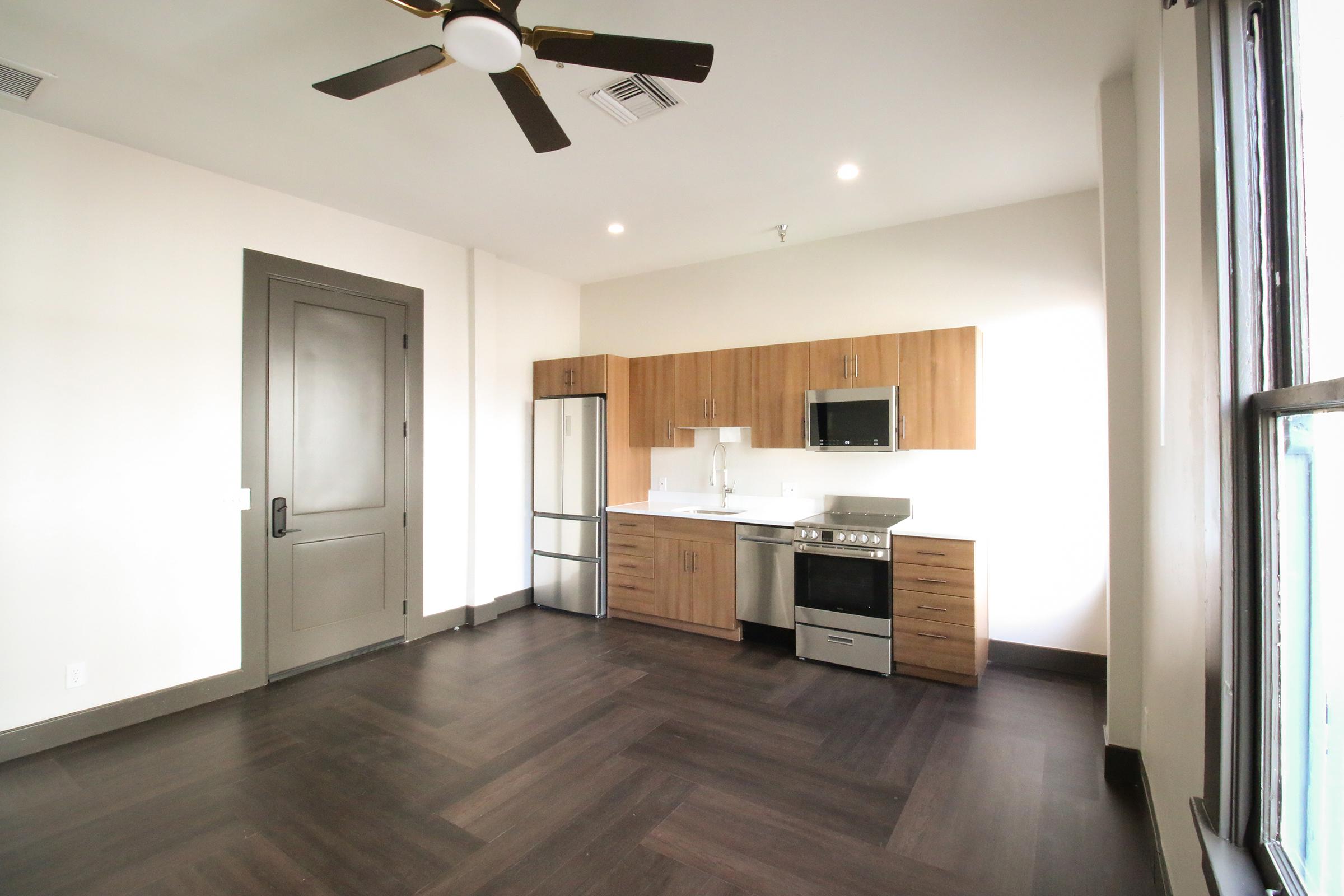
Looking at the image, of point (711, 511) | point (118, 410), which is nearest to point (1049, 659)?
point (711, 511)

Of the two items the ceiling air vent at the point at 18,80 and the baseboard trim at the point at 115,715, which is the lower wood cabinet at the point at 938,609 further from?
the ceiling air vent at the point at 18,80

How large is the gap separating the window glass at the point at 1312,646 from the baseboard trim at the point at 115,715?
4.42 meters

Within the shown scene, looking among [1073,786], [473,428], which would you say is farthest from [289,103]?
[1073,786]

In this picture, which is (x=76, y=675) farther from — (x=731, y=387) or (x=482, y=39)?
(x=731, y=387)

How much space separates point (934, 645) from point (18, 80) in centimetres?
524

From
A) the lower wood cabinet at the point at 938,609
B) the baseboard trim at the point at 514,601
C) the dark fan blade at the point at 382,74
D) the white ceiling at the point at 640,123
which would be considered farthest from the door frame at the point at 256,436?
the lower wood cabinet at the point at 938,609

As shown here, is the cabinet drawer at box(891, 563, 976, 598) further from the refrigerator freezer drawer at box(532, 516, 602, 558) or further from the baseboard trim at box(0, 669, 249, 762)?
the baseboard trim at box(0, 669, 249, 762)

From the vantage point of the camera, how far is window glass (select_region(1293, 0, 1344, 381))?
0.89m

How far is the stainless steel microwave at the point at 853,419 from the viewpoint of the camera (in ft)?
12.7

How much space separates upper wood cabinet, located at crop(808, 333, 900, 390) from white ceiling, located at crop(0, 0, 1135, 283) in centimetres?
88

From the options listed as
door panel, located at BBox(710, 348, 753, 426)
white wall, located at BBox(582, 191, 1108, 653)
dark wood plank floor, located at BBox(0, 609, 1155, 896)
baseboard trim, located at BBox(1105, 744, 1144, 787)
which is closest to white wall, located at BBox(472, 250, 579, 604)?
dark wood plank floor, located at BBox(0, 609, 1155, 896)

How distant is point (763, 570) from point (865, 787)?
1.81 metres

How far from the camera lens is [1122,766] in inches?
98.4

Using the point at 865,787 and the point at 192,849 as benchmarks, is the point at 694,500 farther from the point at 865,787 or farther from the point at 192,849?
the point at 192,849
